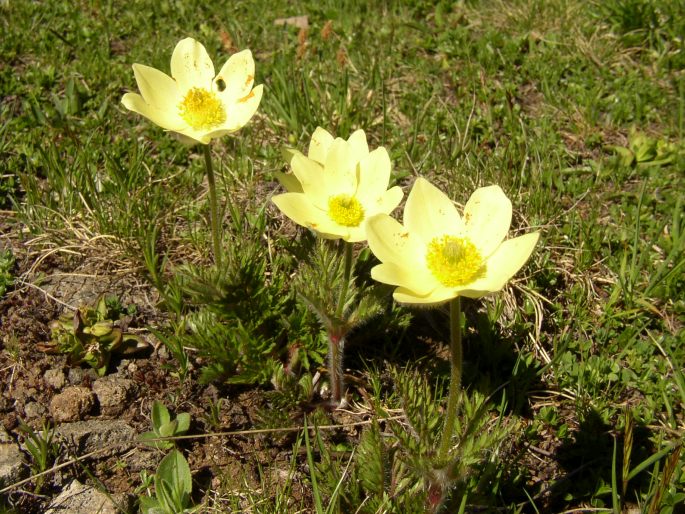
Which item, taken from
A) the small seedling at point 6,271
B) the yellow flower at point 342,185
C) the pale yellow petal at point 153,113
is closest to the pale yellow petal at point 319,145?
the yellow flower at point 342,185

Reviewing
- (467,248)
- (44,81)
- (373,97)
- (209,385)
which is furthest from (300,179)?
(44,81)

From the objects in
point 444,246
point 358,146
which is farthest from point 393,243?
point 358,146

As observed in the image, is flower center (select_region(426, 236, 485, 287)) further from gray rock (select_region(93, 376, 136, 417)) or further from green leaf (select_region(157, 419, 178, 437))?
gray rock (select_region(93, 376, 136, 417))

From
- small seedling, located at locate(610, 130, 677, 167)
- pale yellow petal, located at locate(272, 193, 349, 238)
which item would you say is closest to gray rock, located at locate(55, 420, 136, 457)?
pale yellow petal, located at locate(272, 193, 349, 238)

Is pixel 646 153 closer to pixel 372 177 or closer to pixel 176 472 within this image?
pixel 372 177

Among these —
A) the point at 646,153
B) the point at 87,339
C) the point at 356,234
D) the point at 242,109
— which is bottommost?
the point at 87,339

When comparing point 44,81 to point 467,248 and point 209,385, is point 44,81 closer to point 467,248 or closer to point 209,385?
point 209,385
